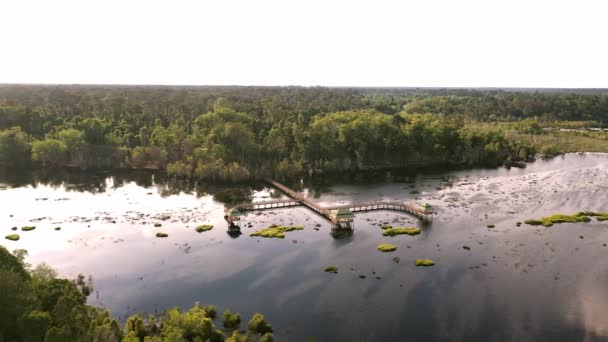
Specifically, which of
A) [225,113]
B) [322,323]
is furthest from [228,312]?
[225,113]

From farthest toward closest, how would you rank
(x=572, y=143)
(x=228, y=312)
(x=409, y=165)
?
(x=572, y=143) → (x=409, y=165) → (x=228, y=312)

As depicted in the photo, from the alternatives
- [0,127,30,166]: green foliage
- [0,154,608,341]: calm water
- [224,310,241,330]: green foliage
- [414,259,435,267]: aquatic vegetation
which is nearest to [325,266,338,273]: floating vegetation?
[0,154,608,341]: calm water

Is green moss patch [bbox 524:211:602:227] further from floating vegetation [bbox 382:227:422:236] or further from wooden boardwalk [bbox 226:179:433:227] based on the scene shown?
floating vegetation [bbox 382:227:422:236]

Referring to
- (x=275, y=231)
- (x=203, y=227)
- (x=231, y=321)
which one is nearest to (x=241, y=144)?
(x=203, y=227)

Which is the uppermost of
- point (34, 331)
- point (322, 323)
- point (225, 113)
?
point (225, 113)

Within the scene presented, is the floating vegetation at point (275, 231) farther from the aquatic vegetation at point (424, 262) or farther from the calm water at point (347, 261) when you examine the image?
the aquatic vegetation at point (424, 262)

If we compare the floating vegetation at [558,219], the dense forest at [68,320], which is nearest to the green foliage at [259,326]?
the dense forest at [68,320]

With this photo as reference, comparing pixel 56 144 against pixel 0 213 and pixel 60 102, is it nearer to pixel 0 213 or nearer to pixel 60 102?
pixel 0 213
